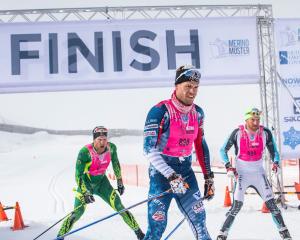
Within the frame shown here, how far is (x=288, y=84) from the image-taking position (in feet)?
29.4

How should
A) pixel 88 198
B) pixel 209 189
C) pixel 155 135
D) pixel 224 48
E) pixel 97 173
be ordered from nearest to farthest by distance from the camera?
pixel 155 135 < pixel 209 189 < pixel 88 198 < pixel 97 173 < pixel 224 48

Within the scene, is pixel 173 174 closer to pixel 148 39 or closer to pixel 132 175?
pixel 148 39

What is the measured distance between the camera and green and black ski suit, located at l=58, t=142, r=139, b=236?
566 cm

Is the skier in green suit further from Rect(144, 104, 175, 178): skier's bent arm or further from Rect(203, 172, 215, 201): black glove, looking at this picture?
Rect(144, 104, 175, 178): skier's bent arm

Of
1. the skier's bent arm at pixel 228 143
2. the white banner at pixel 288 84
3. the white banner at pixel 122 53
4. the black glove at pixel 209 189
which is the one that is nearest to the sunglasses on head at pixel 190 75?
the black glove at pixel 209 189

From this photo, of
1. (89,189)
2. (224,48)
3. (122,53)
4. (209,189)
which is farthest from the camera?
(224,48)

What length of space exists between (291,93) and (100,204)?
22.1 feet

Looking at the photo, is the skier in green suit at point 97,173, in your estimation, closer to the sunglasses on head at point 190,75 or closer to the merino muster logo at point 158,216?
the merino muster logo at point 158,216

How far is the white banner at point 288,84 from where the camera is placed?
29.3 ft

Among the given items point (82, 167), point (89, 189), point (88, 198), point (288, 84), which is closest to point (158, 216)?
point (88, 198)

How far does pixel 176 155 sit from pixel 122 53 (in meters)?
5.53

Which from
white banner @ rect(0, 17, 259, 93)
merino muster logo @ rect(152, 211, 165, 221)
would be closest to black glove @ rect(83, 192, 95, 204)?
merino muster logo @ rect(152, 211, 165, 221)

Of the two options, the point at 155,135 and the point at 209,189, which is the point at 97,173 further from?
the point at 155,135

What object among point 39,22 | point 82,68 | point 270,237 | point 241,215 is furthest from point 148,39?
point 270,237
